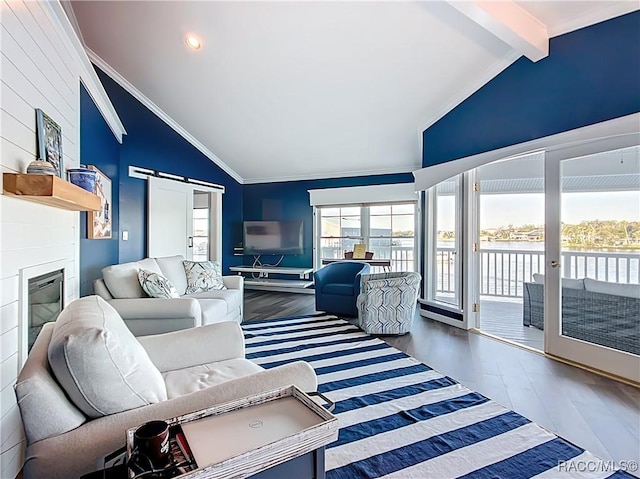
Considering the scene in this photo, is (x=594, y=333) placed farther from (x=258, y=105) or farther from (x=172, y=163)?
(x=172, y=163)

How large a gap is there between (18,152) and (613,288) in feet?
13.2

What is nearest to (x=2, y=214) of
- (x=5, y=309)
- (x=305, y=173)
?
(x=5, y=309)

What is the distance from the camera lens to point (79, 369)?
1.03 m

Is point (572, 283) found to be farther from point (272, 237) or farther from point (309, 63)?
point (272, 237)

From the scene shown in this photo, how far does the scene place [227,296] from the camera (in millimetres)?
3689

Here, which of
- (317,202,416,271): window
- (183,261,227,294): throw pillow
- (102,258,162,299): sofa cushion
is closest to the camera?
(102,258,162,299): sofa cushion

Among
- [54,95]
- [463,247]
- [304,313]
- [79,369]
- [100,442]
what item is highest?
[54,95]

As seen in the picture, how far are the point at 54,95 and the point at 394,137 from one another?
391cm

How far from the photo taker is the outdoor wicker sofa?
2709mm

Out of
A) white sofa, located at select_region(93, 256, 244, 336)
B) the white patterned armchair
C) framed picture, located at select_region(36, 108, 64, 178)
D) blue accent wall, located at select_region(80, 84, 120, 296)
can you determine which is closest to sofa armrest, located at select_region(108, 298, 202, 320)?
white sofa, located at select_region(93, 256, 244, 336)

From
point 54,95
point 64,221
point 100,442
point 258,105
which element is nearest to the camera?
point 100,442

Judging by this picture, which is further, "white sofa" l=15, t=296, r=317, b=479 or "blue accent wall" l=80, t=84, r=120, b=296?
"blue accent wall" l=80, t=84, r=120, b=296

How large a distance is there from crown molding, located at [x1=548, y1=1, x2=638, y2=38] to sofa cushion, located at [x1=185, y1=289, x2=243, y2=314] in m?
3.77

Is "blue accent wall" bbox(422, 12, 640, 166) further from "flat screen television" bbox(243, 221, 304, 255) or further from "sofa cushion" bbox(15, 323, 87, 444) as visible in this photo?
"sofa cushion" bbox(15, 323, 87, 444)
